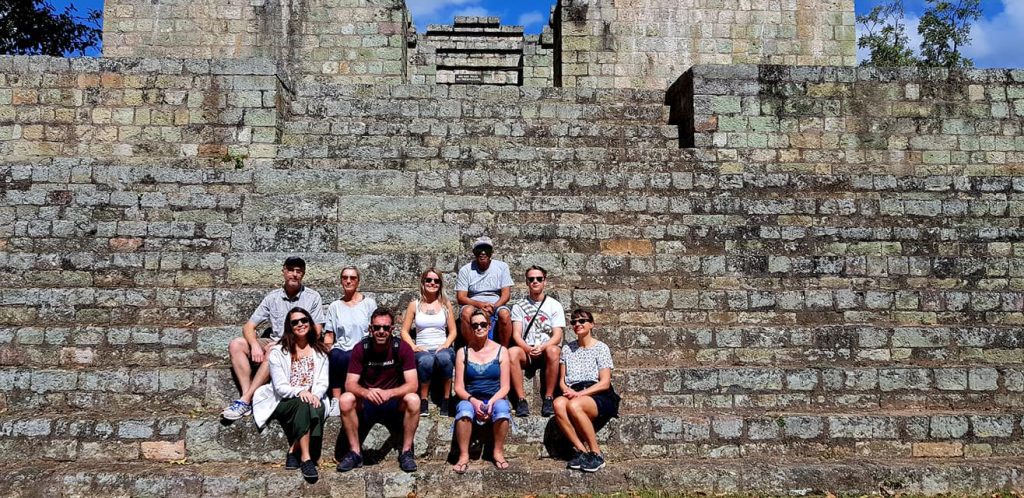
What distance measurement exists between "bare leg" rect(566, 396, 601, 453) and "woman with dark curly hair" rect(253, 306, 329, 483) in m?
1.81

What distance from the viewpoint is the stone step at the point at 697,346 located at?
254 inches

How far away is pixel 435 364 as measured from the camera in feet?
19.2

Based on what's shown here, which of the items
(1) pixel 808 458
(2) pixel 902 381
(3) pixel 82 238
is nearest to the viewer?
(1) pixel 808 458

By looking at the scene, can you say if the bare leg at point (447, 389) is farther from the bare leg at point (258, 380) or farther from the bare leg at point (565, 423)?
the bare leg at point (258, 380)

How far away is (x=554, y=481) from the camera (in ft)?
17.2

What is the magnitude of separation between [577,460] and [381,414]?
1.46 m

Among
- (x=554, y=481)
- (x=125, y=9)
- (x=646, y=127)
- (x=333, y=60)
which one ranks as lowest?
(x=554, y=481)

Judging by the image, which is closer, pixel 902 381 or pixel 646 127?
pixel 902 381

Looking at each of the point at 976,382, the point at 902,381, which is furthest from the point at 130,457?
the point at 976,382

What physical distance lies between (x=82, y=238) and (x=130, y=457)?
341 cm

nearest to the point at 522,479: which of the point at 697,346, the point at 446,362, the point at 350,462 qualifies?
the point at 446,362

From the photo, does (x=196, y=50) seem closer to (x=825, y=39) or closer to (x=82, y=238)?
(x=82, y=238)

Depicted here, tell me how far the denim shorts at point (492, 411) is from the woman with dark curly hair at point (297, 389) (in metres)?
1.00

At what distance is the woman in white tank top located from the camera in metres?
5.79
